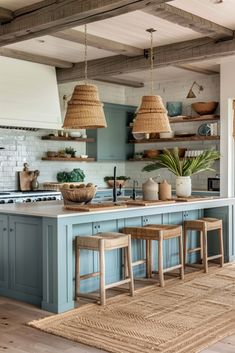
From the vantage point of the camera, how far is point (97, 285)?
5.37 metres

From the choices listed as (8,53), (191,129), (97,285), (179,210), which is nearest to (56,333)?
(97,285)

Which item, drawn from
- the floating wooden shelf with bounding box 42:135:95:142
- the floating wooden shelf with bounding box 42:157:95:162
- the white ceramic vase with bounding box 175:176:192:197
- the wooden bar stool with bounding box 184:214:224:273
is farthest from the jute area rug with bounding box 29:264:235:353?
the floating wooden shelf with bounding box 42:135:95:142

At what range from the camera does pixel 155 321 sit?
4277 mm

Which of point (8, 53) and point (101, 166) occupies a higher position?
point (8, 53)

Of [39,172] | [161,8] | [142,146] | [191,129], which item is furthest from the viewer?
[142,146]

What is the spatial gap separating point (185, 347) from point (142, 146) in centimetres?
629

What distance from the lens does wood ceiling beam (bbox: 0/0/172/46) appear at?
4.41 metres

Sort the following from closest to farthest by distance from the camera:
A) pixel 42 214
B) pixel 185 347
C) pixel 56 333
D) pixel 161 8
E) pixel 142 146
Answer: pixel 185 347 → pixel 56 333 → pixel 42 214 → pixel 161 8 → pixel 142 146

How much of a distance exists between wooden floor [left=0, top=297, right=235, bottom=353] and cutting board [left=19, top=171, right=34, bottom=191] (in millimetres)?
3653

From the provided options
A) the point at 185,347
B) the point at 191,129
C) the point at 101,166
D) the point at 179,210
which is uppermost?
the point at 191,129

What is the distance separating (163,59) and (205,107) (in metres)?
1.83

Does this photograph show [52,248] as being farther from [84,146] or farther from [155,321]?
[84,146]

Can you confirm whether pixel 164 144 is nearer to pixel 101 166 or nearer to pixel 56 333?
pixel 101 166

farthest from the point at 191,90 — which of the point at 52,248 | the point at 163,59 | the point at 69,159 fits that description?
the point at 52,248
